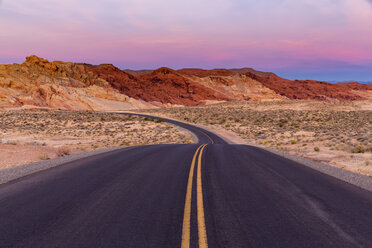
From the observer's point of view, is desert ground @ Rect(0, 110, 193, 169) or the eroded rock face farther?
the eroded rock face

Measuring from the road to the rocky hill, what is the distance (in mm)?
84528

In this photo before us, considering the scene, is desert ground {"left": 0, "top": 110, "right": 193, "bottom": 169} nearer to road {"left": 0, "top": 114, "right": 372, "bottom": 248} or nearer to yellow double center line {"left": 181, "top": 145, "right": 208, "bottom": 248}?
road {"left": 0, "top": 114, "right": 372, "bottom": 248}

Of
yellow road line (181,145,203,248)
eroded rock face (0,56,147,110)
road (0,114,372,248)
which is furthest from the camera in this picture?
eroded rock face (0,56,147,110)

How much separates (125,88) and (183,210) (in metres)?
125

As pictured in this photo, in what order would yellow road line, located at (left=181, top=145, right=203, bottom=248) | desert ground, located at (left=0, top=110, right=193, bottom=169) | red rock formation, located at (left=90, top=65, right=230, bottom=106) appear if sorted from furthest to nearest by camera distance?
red rock formation, located at (left=90, top=65, right=230, bottom=106), desert ground, located at (left=0, top=110, right=193, bottom=169), yellow road line, located at (left=181, top=145, right=203, bottom=248)

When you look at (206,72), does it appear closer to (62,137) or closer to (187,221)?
(62,137)

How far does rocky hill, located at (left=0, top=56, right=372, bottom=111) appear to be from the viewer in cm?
8931

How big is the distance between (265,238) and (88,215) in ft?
10.8

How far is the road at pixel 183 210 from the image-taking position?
436 centimetres

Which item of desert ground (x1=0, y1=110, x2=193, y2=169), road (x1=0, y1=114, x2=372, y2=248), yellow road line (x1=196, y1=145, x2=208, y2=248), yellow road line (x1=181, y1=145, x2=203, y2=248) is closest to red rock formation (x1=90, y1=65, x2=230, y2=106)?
desert ground (x1=0, y1=110, x2=193, y2=169)

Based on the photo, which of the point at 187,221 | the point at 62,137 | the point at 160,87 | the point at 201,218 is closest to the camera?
the point at 187,221

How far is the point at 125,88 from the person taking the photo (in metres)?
126

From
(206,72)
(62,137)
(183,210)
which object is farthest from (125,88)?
(183,210)

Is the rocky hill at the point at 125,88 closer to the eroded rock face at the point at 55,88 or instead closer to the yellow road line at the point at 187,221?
the eroded rock face at the point at 55,88
